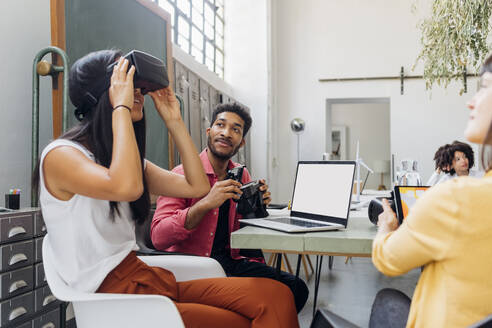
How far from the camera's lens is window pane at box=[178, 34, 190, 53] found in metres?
5.20

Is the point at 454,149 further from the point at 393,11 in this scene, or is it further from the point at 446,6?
the point at 393,11

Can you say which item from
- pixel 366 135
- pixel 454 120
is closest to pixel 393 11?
pixel 454 120

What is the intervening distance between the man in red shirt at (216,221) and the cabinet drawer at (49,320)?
486 millimetres

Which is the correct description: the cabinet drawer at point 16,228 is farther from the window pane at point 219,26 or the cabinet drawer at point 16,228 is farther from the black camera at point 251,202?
the window pane at point 219,26

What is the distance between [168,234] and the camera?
1784 millimetres

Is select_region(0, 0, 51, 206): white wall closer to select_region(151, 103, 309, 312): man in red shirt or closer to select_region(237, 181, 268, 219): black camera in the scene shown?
select_region(151, 103, 309, 312): man in red shirt

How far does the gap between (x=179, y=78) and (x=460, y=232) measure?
375cm

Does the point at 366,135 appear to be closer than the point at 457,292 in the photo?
No

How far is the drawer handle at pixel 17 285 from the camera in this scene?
144cm

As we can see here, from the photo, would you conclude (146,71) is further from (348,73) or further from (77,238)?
(348,73)

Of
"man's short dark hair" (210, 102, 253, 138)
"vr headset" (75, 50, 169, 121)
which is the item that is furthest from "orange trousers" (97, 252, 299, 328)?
"man's short dark hair" (210, 102, 253, 138)

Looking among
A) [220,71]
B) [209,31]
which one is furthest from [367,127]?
[209,31]

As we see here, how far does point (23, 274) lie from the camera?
1.50m

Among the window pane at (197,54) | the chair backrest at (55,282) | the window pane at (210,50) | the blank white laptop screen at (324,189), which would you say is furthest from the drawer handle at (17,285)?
the window pane at (210,50)
